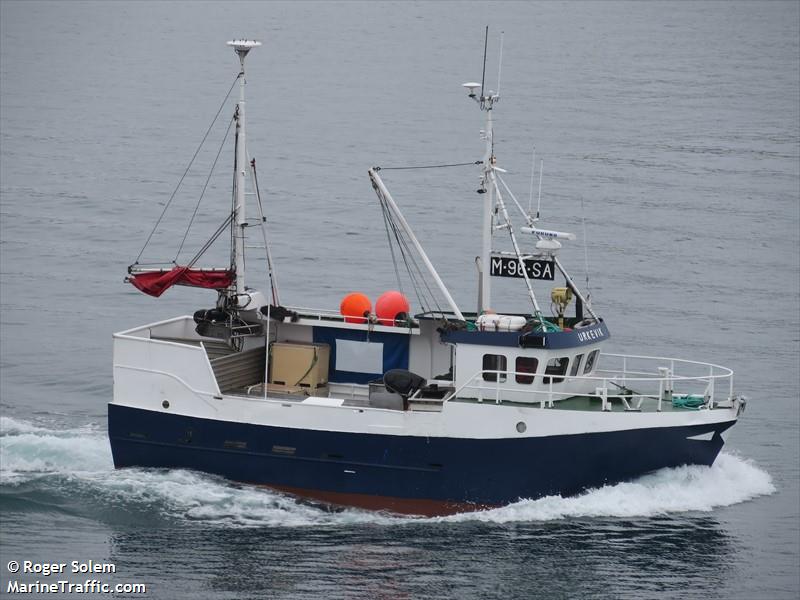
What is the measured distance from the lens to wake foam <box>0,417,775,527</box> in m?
28.3

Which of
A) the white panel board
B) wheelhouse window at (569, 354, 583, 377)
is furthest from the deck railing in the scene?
the white panel board

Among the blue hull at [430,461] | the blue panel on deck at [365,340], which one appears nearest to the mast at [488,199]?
the blue panel on deck at [365,340]

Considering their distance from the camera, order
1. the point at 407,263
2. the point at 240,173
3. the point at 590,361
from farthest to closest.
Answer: the point at 407,263 → the point at 240,173 → the point at 590,361

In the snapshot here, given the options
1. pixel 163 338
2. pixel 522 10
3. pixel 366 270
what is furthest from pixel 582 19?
pixel 163 338

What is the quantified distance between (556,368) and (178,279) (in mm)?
8316

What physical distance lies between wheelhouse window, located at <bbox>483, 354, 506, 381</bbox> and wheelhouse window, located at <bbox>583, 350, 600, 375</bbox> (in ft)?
6.11

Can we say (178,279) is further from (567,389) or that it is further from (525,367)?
(567,389)

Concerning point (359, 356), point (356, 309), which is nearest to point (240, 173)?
point (356, 309)

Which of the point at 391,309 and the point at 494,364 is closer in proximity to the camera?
the point at 494,364

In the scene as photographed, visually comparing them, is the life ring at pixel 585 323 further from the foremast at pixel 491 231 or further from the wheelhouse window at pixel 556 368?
the wheelhouse window at pixel 556 368

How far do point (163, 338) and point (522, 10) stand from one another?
81.9 meters

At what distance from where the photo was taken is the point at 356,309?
102ft

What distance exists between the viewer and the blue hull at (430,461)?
92.6 ft

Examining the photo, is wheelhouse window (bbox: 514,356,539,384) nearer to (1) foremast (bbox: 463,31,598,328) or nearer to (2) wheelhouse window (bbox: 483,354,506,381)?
(2) wheelhouse window (bbox: 483,354,506,381)
